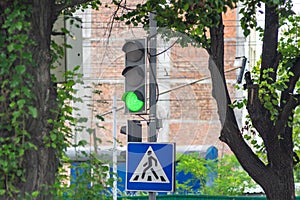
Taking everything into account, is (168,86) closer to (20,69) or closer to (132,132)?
(132,132)

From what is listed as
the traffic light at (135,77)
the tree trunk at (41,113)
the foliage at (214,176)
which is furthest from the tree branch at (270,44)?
the tree trunk at (41,113)

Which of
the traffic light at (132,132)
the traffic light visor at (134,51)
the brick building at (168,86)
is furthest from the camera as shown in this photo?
the traffic light at (132,132)

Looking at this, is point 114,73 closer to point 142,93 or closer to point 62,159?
point 142,93

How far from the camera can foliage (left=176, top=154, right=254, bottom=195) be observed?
1992cm

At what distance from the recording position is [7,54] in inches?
244

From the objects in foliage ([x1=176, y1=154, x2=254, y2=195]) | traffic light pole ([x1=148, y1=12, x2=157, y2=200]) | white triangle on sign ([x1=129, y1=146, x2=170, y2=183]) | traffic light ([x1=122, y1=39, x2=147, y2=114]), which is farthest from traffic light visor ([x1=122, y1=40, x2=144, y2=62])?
foliage ([x1=176, y1=154, x2=254, y2=195])

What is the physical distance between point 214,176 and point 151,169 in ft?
34.1

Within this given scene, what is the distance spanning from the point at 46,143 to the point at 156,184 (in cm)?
428

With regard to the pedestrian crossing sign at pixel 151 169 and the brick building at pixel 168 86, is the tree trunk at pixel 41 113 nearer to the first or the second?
the brick building at pixel 168 86

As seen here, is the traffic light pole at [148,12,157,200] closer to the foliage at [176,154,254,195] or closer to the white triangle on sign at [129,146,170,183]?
the white triangle on sign at [129,146,170,183]

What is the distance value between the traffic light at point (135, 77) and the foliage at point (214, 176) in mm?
9454

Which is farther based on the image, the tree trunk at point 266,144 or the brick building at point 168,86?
the tree trunk at point 266,144

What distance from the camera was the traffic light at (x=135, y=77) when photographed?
1016 centimetres

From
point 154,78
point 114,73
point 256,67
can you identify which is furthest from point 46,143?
point 256,67
